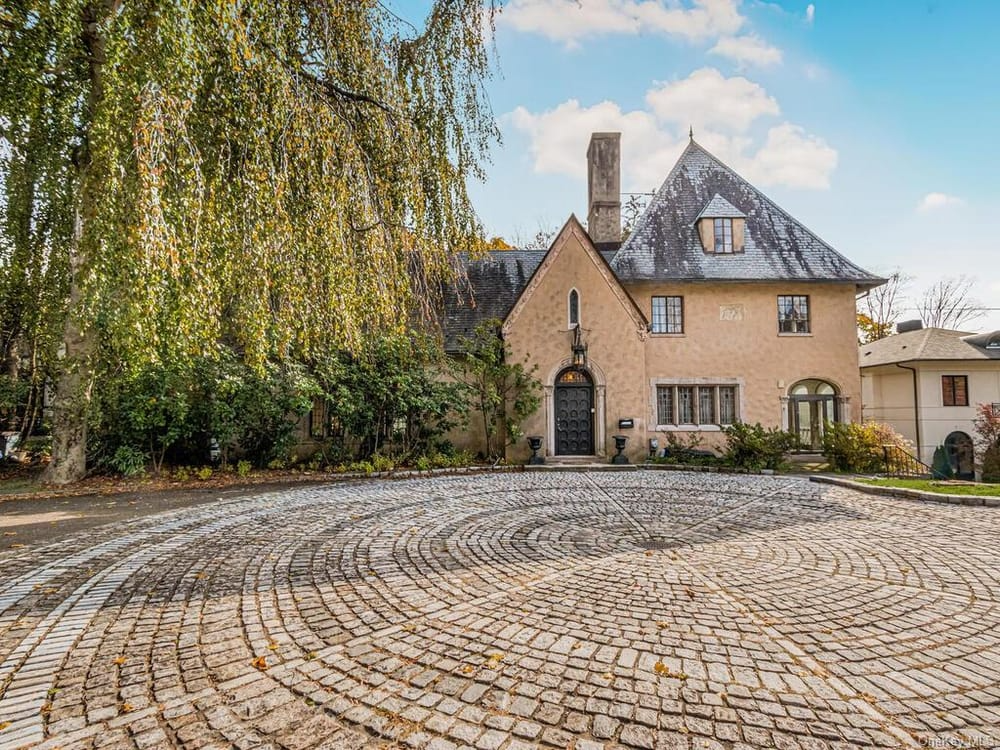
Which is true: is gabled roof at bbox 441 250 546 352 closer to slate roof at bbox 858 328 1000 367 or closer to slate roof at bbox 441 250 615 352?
slate roof at bbox 441 250 615 352

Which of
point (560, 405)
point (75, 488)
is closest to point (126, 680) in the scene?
point (75, 488)

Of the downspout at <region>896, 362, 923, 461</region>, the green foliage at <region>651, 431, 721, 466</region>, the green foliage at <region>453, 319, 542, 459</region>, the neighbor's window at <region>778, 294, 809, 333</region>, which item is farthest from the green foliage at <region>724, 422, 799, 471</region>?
the downspout at <region>896, 362, 923, 461</region>

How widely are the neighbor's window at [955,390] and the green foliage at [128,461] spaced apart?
27860 mm

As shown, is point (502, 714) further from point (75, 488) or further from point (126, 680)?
point (75, 488)

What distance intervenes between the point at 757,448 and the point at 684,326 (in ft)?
16.8

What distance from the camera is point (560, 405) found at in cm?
1502

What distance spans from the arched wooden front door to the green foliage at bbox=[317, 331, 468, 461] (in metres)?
3.13

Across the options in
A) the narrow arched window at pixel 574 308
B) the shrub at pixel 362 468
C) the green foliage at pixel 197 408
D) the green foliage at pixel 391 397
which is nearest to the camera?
the green foliage at pixel 197 408

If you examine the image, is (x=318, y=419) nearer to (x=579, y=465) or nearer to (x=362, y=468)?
(x=362, y=468)

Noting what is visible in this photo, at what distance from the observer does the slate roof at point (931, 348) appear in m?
19.6

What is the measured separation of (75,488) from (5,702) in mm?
9355

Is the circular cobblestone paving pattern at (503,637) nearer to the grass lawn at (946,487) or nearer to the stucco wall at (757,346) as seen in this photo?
the grass lawn at (946,487)

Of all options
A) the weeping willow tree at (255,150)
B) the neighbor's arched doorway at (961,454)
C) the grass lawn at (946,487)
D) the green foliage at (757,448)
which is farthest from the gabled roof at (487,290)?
the neighbor's arched doorway at (961,454)

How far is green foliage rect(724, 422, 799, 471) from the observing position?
499 inches
